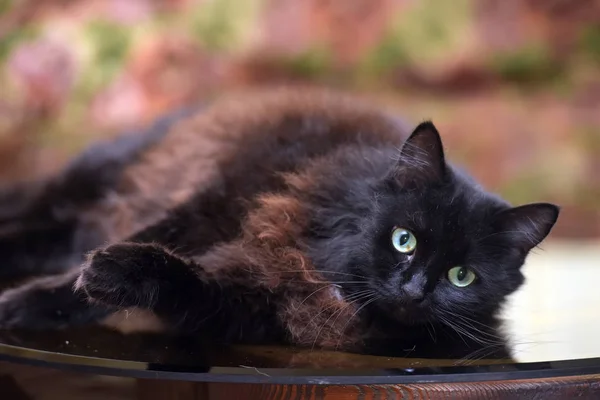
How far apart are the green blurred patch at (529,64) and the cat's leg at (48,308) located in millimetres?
1750

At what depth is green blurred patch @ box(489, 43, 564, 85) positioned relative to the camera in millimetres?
2359

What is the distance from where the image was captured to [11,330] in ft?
3.84

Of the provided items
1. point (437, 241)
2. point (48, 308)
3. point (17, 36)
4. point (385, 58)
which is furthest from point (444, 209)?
point (17, 36)

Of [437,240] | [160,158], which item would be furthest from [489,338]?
[160,158]

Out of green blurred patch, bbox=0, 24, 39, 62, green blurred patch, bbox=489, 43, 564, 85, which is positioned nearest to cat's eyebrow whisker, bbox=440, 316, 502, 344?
green blurred patch, bbox=489, 43, 564, 85

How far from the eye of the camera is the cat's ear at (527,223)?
1108 mm

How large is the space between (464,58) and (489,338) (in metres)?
1.46

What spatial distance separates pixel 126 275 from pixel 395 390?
0.47 m

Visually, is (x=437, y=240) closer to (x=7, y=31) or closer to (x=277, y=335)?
(x=277, y=335)

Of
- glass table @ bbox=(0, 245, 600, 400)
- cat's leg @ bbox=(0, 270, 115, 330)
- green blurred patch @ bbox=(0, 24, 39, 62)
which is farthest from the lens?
green blurred patch @ bbox=(0, 24, 39, 62)

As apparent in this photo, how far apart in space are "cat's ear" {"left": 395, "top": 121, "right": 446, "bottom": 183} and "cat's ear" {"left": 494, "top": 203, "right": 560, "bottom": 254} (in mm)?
136

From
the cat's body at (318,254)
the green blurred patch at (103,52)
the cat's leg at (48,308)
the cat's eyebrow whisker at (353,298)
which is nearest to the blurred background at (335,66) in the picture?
the green blurred patch at (103,52)

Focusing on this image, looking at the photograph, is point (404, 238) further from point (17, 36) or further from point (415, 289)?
point (17, 36)

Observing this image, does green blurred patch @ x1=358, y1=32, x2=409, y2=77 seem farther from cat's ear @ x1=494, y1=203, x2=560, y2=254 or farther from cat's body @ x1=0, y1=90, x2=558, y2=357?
cat's ear @ x1=494, y1=203, x2=560, y2=254
